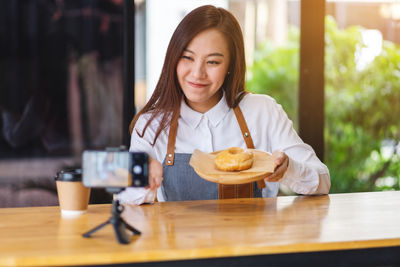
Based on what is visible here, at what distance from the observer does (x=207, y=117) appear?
2.35 metres

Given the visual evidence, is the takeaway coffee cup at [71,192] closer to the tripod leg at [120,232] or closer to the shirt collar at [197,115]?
the tripod leg at [120,232]

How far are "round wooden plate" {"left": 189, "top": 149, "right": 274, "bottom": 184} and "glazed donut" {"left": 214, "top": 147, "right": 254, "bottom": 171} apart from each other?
0.02 metres

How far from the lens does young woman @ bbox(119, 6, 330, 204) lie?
217 centimetres

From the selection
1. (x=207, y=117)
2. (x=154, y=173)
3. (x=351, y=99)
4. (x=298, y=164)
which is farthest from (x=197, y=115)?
(x=351, y=99)

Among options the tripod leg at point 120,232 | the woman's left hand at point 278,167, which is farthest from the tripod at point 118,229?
the woman's left hand at point 278,167

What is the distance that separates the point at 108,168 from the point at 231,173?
55cm

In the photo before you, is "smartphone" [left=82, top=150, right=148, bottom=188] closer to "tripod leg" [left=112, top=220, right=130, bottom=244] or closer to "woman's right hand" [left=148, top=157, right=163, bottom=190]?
"tripod leg" [left=112, top=220, right=130, bottom=244]

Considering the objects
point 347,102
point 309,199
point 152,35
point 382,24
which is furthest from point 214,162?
point 382,24

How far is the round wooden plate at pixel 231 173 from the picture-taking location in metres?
1.76

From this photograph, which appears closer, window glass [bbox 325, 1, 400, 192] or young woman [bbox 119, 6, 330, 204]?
young woman [bbox 119, 6, 330, 204]

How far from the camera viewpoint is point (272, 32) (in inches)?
149

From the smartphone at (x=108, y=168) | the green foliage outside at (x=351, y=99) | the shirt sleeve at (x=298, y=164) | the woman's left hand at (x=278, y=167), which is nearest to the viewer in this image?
the smartphone at (x=108, y=168)

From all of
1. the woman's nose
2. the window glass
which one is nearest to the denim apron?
the woman's nose

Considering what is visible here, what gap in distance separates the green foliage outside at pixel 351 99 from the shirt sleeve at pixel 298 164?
139cm
